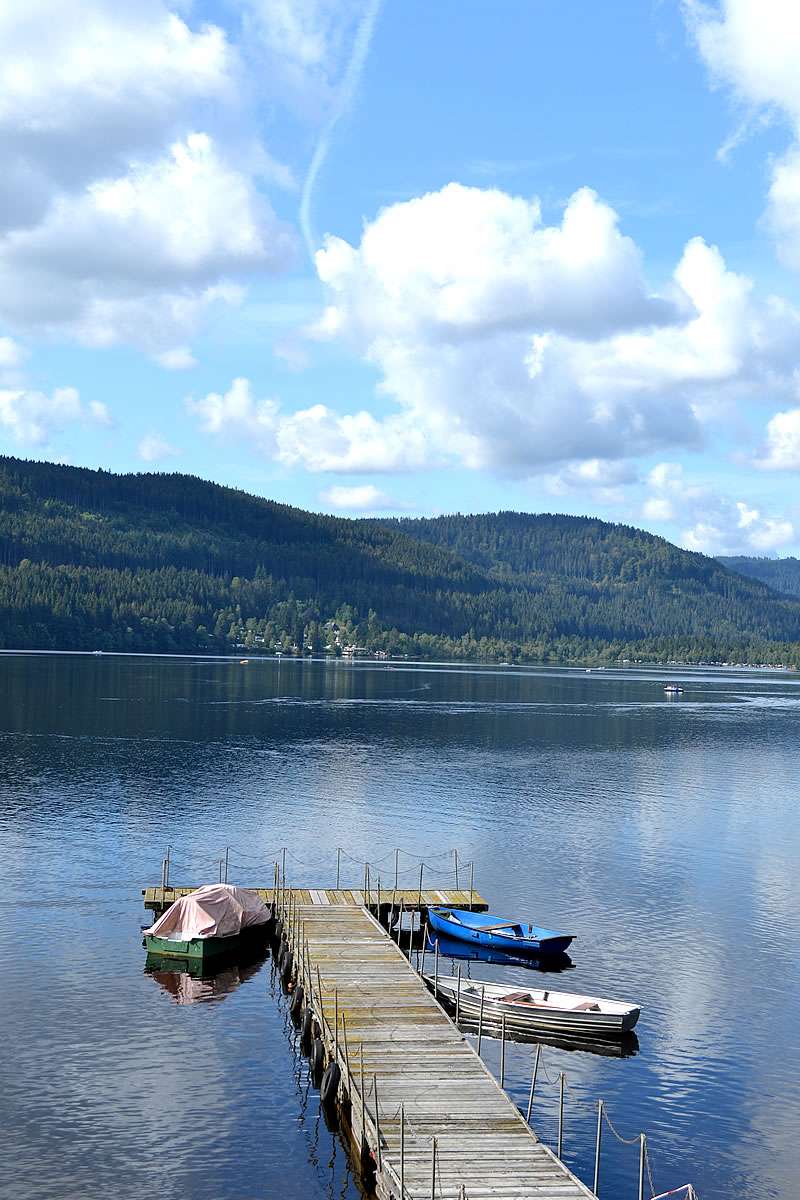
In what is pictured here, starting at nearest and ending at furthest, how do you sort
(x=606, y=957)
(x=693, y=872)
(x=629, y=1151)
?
(x=629, y=1151) < (x=606, y=957) < (x=693, y=872)

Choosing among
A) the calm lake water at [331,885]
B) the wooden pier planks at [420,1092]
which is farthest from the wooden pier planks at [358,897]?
the wooden pier planks at [420,1092]

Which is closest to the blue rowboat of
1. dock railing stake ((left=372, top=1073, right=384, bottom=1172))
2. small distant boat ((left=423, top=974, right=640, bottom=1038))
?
small distant boat ((left=423, top=974, right=640, bottom=1038))

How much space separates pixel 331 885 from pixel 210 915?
1828 cm

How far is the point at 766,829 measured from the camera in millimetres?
108688

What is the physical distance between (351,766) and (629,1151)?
10377cm

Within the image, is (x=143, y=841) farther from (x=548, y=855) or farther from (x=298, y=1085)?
(x=298, y=1085)

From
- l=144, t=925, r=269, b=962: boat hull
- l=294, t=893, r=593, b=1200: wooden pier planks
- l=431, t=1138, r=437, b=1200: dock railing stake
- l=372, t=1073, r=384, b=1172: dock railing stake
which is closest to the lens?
l=431, t=1138, r=437, b=1200: dock railing stake

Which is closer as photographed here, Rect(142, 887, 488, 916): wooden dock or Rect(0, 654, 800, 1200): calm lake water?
Rect(0, 654, 800, 1200): calm lake water

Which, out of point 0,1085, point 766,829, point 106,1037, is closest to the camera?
point 0,1085

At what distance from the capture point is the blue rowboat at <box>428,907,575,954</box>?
63219 millimetres

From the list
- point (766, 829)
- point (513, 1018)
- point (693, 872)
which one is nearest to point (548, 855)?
point (693, 872)

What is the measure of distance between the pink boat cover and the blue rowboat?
36.9 ft

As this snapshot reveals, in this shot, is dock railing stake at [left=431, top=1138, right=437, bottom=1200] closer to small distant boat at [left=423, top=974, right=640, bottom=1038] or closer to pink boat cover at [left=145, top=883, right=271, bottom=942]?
small distant boat at [left=423, top=974, right=640, bottom=1038]

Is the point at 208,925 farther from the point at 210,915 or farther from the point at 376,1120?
the point at 376,1120
